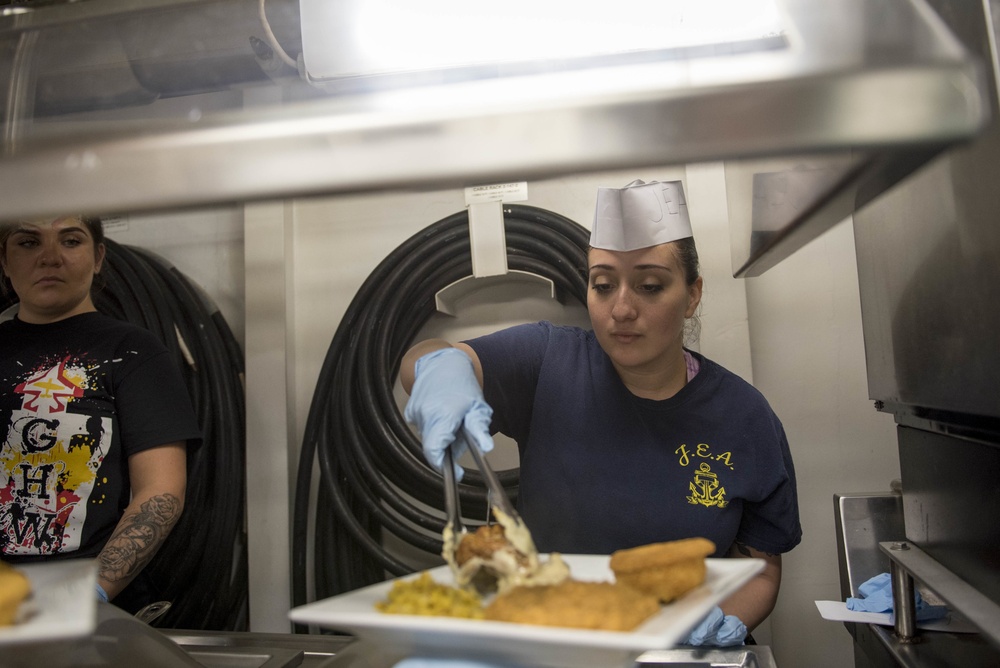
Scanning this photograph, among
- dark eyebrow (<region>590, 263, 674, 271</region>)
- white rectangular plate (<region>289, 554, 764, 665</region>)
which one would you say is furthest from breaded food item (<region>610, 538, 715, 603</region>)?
dark eyebrow (<region>590, 263, 674, 271</region>)

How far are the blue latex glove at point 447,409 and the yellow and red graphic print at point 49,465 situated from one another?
83cm

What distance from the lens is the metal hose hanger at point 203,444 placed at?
209 cm

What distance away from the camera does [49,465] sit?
1.57 m

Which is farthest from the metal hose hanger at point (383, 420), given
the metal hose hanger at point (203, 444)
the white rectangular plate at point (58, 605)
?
the white rectangular plate at point (58, 605)

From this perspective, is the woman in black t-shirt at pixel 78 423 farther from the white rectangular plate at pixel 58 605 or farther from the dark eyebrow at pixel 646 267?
the dark eyebrow at pixel 646 267

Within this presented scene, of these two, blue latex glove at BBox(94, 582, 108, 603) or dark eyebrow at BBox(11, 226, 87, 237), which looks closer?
blue latex glove at BBox(94, 582, 108, 603)

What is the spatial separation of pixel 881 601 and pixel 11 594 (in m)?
1.32

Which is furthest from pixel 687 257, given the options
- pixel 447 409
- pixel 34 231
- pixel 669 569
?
pixel 34 231

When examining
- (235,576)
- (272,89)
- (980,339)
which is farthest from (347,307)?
(980,339)

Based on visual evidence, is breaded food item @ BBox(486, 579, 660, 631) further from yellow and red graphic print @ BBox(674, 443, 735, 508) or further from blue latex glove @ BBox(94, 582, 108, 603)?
blue latex glove @ BBox(94, 582, 108, 603)

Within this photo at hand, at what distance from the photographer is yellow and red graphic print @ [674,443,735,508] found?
55.8 inches

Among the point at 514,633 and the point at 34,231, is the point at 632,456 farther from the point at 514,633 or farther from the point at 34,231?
the point at 34,231

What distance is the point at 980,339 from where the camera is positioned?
0.94 metres

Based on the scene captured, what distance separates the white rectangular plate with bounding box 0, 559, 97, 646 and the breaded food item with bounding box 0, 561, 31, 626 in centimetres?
1
